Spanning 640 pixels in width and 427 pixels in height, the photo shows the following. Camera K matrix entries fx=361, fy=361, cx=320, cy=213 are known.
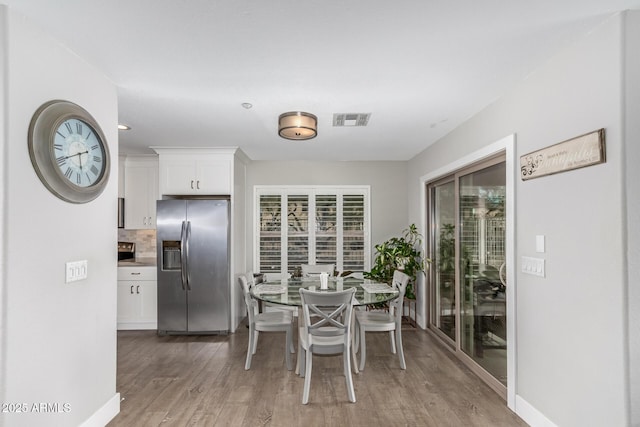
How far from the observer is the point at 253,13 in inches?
67.8

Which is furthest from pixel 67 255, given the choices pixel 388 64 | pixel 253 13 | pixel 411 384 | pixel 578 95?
pixel 578 95

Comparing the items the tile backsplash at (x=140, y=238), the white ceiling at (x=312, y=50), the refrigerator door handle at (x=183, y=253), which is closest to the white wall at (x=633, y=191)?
the white ceiling at (x=312, y=50)

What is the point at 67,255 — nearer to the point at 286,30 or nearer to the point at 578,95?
the point at 286,30

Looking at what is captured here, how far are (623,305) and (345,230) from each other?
13.5 feet

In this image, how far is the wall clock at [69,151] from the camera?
1863 millimetres

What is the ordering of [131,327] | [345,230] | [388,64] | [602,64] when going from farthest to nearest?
[345,230]
[131,327]
[388,64]
[602,64]

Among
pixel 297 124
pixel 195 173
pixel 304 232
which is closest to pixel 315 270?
pixel 304 232

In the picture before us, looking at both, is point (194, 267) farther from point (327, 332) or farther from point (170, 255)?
point (327, 332)

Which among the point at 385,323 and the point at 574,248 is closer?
the point at 574,248

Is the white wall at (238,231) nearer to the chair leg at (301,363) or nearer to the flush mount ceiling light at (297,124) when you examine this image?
the chair leg at (301,363)

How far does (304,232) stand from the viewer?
223 inches

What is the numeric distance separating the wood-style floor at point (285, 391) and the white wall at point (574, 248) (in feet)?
1.85

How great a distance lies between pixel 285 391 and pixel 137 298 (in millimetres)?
2813

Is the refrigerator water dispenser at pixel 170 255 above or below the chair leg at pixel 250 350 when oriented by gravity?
above
